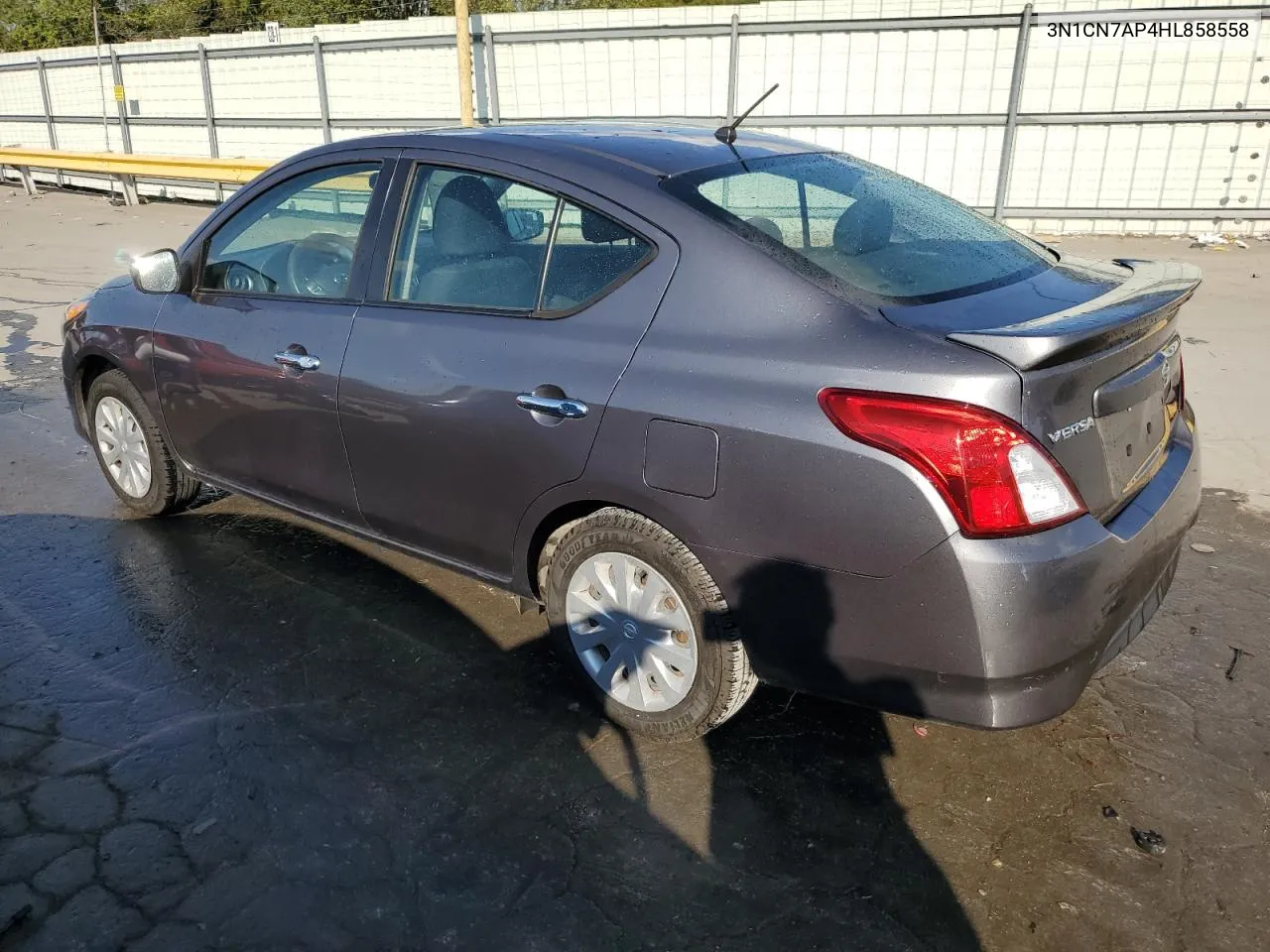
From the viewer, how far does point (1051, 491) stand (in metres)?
2.29

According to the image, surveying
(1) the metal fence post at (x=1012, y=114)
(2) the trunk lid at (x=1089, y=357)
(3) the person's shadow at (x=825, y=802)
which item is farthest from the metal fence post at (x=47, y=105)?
(2) the trunk lid at (x=1089, y=357)

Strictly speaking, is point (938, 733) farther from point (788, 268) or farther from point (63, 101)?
point (63, 101)

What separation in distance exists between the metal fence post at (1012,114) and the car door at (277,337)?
379 inches

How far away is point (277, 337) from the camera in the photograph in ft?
11.9

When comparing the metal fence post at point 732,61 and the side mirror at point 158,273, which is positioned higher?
the metal fence post at point 732,61

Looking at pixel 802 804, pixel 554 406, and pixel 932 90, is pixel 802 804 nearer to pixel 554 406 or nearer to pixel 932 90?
pixel 554 406

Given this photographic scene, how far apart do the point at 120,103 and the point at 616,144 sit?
20034 mm

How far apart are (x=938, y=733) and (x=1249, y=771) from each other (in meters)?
0.85

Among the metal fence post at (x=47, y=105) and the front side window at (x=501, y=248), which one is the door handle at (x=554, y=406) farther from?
the metal fence post at (x=47, y=105)

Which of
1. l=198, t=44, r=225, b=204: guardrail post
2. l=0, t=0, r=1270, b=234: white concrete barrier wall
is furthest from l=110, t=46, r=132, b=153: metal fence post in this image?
l=0, t=0, r=1270, b=234: white concrete barrier wall

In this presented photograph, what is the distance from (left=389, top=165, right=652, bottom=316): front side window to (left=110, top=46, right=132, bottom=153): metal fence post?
18791mm

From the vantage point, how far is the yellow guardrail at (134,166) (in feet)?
46.4

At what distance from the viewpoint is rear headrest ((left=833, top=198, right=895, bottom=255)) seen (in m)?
2.88

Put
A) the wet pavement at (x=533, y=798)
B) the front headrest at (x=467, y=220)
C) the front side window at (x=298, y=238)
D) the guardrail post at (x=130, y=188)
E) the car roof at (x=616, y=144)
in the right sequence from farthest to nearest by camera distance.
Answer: the guardrail post at (x=130, y=188)
the front side window at (x=298, y=238)
the front headrest at (x=467, y=220)
the car roof at (x=616, y=144)
the wet pavement at (x=533, y=798)
